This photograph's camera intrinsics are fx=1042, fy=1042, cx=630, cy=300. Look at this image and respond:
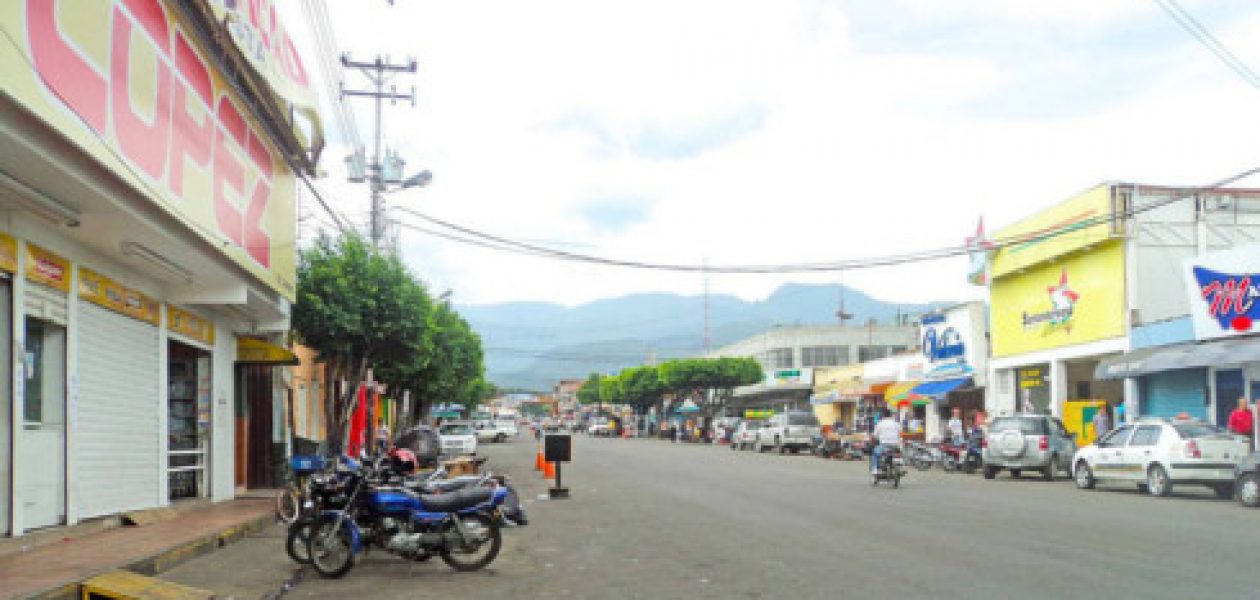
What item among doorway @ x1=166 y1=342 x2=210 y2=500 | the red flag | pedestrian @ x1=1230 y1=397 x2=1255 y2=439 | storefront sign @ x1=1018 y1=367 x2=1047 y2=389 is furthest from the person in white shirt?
the red flag

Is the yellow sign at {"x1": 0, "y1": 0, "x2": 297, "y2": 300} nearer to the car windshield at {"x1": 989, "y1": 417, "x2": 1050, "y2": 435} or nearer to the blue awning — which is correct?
the car windshield at {"x1": 989, "y1": 417, "x2": 1050, "y2": 435}

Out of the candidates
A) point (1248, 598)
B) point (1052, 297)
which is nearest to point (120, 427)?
point (1248, 598)

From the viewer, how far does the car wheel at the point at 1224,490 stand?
770 inches

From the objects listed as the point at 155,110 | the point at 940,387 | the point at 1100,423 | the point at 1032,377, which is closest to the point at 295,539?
the point at 155,110

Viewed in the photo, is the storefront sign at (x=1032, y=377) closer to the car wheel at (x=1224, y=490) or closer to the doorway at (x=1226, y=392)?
the doorway at (x=1226, y=392)

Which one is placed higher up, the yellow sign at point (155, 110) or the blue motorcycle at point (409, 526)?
the yellow sign at point (155, 110)

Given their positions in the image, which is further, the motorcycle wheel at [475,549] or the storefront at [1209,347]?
the storefront at [1209,347]

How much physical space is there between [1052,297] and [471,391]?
51.1m

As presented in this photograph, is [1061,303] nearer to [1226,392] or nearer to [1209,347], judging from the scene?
[1226,392]

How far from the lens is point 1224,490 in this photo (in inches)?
779

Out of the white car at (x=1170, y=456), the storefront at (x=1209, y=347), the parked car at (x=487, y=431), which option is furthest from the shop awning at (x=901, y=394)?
the parked car at (x=487, y=431)

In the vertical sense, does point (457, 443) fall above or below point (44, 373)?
below

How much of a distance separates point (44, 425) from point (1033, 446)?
2221 centimetres

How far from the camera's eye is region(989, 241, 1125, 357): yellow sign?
102 feet
